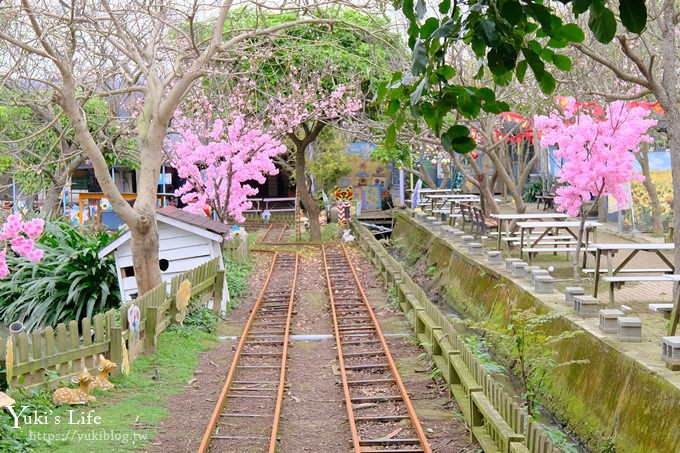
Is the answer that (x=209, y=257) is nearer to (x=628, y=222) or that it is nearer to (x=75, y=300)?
(x=75, y=300)

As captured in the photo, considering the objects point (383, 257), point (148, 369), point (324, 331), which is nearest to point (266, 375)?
point (148, 369)

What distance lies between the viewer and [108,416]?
32.6ft

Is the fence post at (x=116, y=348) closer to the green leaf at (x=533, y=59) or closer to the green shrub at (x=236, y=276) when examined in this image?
the green shrub at (x=236, y=276)

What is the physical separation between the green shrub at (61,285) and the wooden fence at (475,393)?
5939mm

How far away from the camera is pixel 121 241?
53.7ft

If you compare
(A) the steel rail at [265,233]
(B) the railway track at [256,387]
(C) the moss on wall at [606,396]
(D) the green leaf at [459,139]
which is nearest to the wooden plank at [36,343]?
(B) the railway track at [256,387]

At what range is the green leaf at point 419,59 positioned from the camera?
13.5ft

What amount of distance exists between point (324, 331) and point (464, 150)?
12213mm

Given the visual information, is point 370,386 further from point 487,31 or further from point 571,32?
point 487,31

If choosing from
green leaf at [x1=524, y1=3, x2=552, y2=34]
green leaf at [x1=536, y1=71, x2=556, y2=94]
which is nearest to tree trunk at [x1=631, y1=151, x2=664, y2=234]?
green leaf at [x1=536, y1=71, x2=556, y2=94]

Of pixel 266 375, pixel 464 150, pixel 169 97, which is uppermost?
pixel 169 97

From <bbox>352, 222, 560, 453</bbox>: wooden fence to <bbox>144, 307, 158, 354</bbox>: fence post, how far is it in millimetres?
Result: 4085

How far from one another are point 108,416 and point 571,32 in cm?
739

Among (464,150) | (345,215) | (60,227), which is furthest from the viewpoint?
(345,215)
